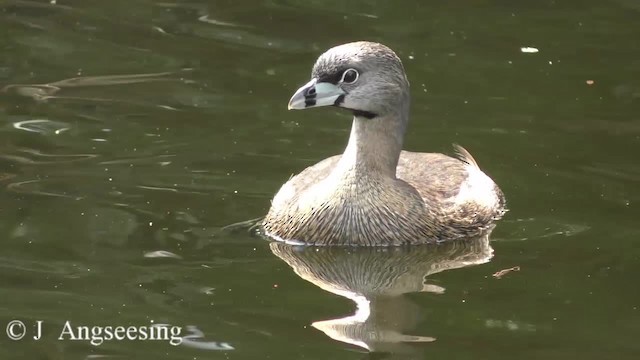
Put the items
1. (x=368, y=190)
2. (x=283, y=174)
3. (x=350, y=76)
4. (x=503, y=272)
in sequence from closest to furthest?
1. (x=503, y=272)
2. (x=350, y=76)
3. (x=368, y=190)
4. (x=283, y=174)

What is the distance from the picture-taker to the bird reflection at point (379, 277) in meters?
9.71

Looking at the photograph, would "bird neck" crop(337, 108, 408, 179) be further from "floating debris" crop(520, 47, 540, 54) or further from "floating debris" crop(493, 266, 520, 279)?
"floating debris" crop(520, 47, 540, 54)

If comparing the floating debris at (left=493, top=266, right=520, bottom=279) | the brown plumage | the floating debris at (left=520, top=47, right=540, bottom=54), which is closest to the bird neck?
the brown plumage

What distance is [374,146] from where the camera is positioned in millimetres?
11586

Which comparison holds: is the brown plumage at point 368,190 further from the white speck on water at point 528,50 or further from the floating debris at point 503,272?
the white speck on water at point 528,50

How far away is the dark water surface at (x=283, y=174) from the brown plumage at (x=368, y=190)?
17 cm

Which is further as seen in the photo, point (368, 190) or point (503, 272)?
point (368, 190)

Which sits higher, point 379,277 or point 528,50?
point 528,50

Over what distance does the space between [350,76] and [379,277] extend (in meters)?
1.29

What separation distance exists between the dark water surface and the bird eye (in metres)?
1.04

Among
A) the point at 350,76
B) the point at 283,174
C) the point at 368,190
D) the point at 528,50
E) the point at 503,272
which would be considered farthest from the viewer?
the point at 528,50

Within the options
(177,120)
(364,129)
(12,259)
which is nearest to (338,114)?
(177,120)

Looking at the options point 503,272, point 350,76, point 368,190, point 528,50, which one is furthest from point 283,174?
point 528,50

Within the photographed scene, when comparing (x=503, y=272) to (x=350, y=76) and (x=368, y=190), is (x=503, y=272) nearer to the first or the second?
(x=368, y=190)
